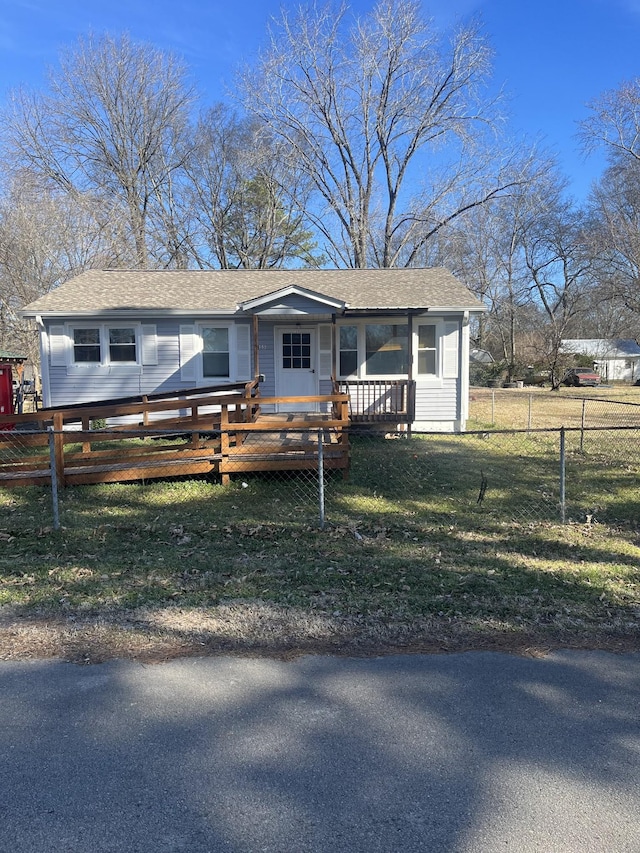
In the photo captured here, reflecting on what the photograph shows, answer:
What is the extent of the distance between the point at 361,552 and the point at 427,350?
938 centimetres

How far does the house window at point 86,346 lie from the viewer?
46.2 ft

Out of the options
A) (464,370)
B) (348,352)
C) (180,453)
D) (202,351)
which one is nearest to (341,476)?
(180,453)

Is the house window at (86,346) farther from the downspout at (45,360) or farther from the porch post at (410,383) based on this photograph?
the porch post at (410,383)

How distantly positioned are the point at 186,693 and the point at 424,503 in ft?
16.6

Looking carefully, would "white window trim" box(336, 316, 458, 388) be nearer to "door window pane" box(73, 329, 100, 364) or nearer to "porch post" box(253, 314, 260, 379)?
"porch post" box(253, 314, 260, 379)

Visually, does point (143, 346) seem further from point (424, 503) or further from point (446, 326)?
point (424, 503)

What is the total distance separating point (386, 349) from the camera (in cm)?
1420

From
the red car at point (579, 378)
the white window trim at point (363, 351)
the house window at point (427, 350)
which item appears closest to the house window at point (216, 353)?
the white window trim at point (363, 351)

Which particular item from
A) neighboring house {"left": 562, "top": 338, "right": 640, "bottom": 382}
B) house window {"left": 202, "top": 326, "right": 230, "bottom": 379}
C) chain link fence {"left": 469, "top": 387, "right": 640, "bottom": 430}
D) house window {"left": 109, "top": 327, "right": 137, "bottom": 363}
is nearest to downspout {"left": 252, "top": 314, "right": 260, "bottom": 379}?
house window {"left": 202, "top": 326, "right": 230, "bottom": 379}

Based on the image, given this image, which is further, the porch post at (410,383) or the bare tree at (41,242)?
the bare tree at (41,242)

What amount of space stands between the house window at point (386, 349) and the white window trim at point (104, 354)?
5698 mm

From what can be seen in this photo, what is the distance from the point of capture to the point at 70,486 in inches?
337

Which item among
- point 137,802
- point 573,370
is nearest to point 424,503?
point 137,802

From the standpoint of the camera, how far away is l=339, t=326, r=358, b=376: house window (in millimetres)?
14234
